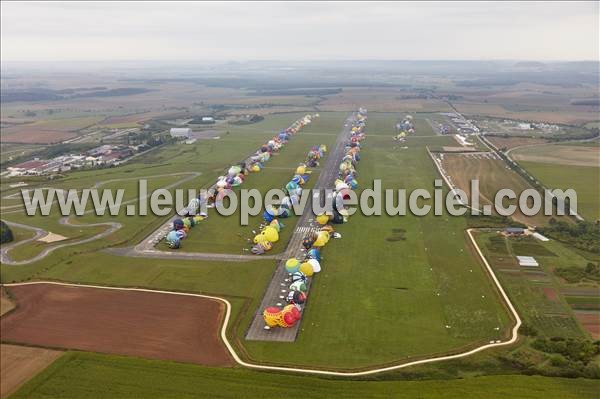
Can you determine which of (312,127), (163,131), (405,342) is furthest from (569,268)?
(163,131)

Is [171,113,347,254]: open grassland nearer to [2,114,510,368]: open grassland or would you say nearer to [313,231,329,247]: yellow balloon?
[2,114,510,368]: open grassland

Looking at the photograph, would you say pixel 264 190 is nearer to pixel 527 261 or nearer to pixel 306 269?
pixel 306 269

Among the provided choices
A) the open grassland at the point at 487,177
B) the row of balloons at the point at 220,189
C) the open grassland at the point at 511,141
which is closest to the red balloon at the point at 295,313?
the row of balloons at the point at 220,189

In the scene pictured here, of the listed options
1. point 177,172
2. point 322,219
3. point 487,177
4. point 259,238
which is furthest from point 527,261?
point 177,172

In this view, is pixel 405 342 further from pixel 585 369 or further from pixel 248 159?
pixel 248 159

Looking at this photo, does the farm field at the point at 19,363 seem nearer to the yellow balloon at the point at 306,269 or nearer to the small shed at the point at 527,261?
the yellow balloon at the point at 306,269

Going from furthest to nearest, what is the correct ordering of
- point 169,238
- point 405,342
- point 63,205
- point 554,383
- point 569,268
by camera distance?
point 63,205 < point 169,238 < point 569,268 < point 405,342 < point 554,383
